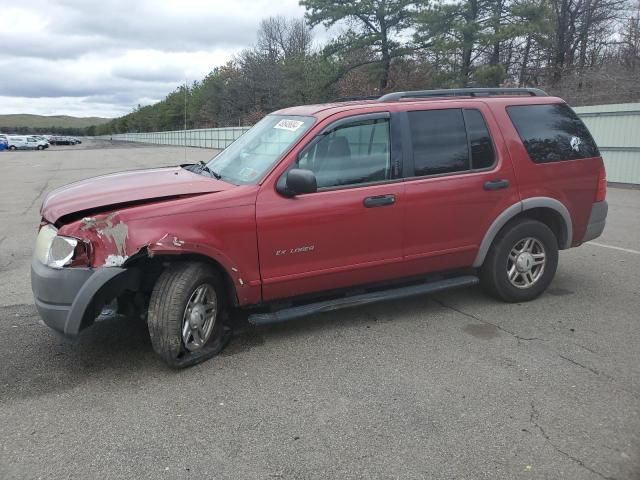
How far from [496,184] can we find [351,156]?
138 cm

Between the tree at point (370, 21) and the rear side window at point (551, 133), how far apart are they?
1092 inches

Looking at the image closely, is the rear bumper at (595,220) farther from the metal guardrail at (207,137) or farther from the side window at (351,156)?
the metal guardrail at (207,137)

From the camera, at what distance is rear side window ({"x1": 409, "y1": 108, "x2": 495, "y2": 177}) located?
472cm

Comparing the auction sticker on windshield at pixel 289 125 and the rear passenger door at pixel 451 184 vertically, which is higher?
the auction sticker on windshield at pixel 289 125

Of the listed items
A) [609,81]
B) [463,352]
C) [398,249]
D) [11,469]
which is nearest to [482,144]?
[398,249]

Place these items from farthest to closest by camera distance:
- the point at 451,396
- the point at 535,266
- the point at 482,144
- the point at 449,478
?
the point at 535,266 < the point at 482,144 < the point at 451,396 < the point at 449,478

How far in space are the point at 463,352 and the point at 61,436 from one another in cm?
276

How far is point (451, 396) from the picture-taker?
3564 millimetres

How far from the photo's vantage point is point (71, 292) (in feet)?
12.0

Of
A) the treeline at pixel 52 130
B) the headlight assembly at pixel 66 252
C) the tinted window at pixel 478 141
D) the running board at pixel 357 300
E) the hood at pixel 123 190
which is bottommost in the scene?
the running board at pixel 357 300

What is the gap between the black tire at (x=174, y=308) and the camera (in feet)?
12.6

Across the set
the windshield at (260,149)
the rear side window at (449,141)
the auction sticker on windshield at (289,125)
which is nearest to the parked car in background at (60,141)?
the windshield at (260,149)

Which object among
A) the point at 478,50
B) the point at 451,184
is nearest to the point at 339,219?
the point at 451,184

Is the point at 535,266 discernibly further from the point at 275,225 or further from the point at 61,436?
the point at 61,436
